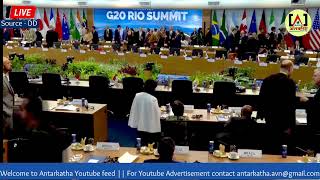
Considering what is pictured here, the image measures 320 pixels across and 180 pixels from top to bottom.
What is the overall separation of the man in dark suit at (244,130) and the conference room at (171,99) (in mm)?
12

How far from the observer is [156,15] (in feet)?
68.6

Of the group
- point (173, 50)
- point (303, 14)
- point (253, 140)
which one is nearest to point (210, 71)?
point (173, 50)

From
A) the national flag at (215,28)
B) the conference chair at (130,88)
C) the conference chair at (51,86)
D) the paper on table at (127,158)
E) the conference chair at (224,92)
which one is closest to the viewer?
the paper on table at (127,158)

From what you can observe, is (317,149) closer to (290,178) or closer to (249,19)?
(290,178)

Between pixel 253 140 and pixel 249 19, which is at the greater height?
pixel 249 19

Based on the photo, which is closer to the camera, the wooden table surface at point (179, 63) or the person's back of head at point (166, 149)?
the person's back of head at point (166, 149)

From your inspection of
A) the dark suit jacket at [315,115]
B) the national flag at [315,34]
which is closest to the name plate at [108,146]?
the dark suit jacket at [315,115]

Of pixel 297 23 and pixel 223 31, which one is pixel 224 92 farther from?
pixel 223 31

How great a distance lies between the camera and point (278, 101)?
5.61 metres

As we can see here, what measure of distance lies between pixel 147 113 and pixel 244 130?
1.40 metres

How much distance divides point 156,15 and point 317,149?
15.3 m

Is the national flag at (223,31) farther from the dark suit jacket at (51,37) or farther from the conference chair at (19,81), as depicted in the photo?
the conference chair at (19,81)

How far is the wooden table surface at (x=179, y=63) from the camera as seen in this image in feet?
36.2

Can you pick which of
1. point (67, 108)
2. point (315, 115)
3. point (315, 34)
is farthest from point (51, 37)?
point (315, 115)
